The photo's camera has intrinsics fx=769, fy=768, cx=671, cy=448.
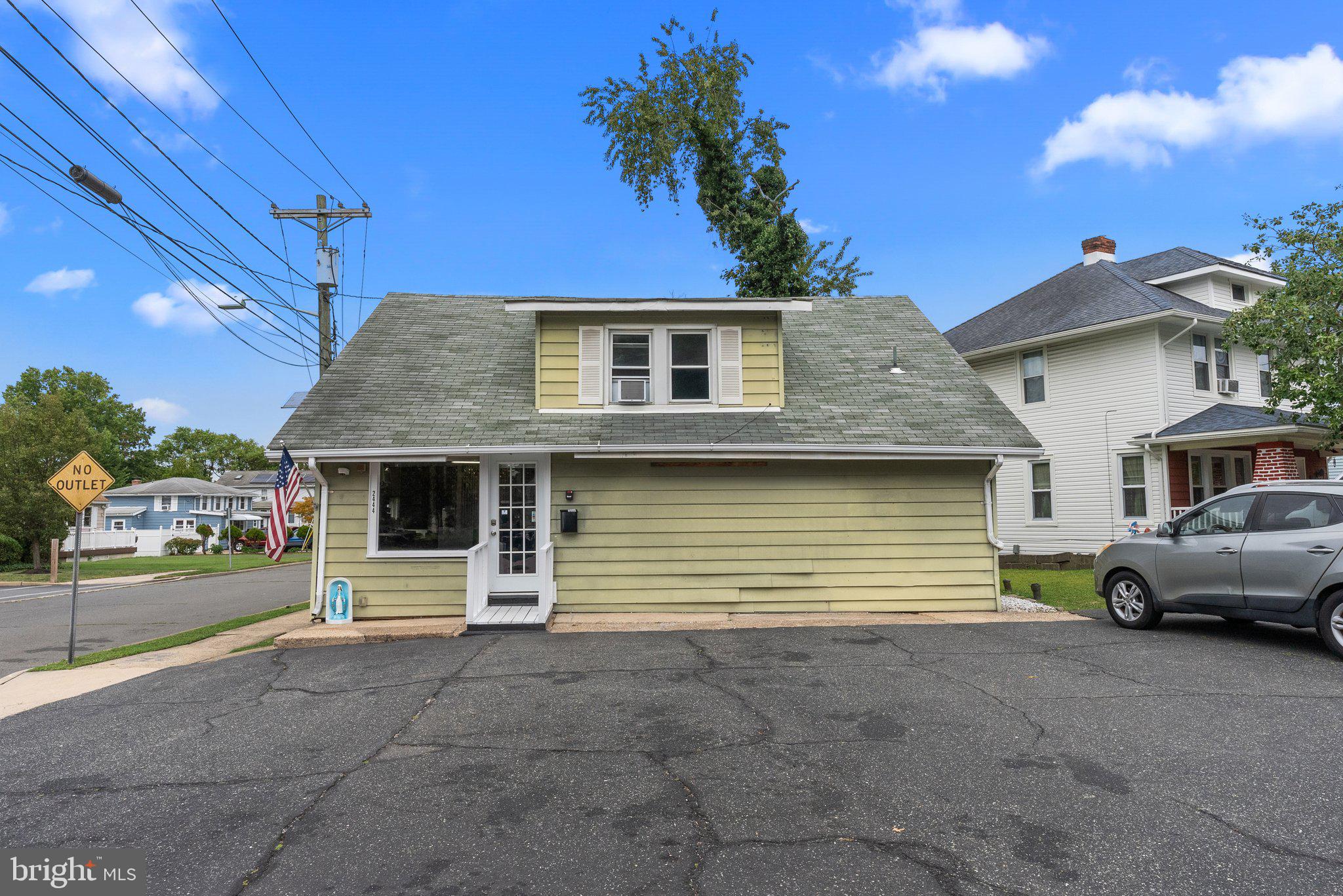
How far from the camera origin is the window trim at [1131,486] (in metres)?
17.4

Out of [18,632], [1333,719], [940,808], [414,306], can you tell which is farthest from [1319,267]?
[18,632]

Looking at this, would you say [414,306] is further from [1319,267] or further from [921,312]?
[1319,267]

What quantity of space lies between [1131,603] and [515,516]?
7.96 metres

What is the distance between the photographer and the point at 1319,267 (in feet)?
46.7

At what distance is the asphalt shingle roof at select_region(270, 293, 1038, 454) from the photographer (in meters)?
10.6

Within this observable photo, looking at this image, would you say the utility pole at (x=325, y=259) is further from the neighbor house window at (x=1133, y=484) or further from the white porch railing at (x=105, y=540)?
the white porch railing at (x=105, y=540)

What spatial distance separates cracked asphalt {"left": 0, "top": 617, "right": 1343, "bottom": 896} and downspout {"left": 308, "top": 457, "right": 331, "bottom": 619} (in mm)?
2564

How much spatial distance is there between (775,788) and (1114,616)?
271 inches

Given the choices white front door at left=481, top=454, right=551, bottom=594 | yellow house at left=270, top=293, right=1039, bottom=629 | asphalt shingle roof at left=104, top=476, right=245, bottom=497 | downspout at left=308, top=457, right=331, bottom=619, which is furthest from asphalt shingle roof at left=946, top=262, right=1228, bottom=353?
asphalt shingle roof at left=104, top=476, right=245, bottom=497

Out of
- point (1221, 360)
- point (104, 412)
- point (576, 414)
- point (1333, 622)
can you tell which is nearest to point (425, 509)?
point (576, 414)

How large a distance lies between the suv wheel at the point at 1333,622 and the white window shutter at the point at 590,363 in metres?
8.70

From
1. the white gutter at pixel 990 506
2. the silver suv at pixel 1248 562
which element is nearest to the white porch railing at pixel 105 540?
the white gutter at pixel 990 506

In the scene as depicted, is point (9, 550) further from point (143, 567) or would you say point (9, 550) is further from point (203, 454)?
point (203, 454)

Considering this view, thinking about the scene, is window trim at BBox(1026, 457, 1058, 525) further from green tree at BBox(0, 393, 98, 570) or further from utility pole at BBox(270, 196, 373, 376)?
green tree at BBox(0, 393, 98, 570)
